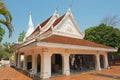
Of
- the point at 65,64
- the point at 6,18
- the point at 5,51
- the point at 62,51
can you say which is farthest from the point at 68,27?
the point at 5,51

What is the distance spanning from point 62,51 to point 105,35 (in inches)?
480

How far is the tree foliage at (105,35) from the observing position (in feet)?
70.0

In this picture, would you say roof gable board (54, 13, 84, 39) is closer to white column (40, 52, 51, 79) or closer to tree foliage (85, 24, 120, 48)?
tree foliage (85, 24, 120, 48)

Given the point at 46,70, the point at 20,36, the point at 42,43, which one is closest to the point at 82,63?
the point at 46,70

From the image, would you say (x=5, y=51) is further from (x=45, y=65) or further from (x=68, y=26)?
(x=45, y=65)

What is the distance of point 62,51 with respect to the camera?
39.8 feet

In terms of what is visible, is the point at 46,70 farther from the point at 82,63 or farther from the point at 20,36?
the point at 20,36

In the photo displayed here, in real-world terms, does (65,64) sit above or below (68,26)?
below

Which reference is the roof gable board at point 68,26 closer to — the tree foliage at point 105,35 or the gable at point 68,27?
the gable at point 68,27

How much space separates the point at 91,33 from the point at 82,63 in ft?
24.5

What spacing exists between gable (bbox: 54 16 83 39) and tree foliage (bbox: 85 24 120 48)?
15.9 feet

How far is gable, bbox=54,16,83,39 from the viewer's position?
16438 mm

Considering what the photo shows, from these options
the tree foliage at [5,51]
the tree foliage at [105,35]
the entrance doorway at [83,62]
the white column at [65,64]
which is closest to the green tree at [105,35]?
the tree foliage at [105,35]

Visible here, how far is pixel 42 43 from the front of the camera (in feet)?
32.1
